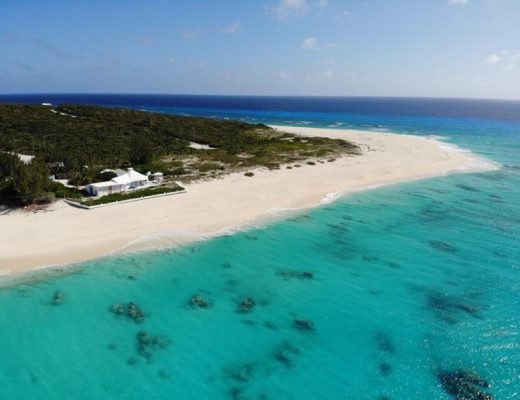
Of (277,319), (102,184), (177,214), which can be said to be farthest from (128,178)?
(277,319)

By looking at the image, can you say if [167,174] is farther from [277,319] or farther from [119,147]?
[277,319]

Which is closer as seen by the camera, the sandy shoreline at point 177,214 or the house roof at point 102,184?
the sandy shoreline at point 177,214

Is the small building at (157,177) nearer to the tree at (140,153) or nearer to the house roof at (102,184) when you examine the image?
the house roof at (102,184)

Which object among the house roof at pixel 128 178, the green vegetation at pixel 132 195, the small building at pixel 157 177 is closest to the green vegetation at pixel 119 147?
the small building at pixel 157 177

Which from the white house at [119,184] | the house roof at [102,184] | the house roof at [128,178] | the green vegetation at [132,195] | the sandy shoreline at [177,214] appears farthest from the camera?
the house roof at [128,178]

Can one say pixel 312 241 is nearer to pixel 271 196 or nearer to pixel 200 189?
pixel 271 196

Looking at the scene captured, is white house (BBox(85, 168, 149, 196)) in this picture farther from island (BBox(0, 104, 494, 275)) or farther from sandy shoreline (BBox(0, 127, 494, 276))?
sandy shoreline (BBox(0, 127, 494, 276))
